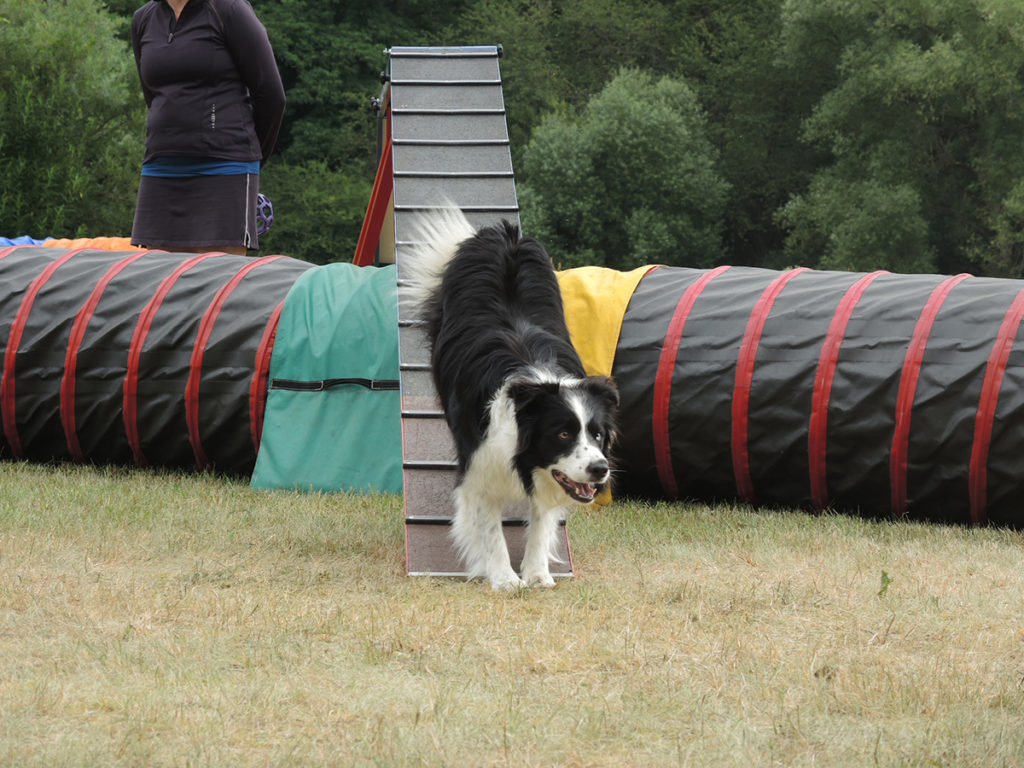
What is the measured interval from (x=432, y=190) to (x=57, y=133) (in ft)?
49.7

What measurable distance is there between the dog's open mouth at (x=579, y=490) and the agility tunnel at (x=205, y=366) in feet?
6.70

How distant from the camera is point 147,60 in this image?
7.14 metres

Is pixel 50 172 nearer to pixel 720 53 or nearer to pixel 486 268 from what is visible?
pixel 486 268

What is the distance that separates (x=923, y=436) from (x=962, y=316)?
2.05 ft

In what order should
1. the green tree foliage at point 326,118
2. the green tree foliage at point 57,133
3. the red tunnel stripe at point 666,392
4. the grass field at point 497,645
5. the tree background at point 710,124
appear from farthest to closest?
1. the green tree foliage at point 326,118
2. the tree background at point 710,124
3. the green tree foliage at point 57,133
4. the red tunnel stripe at point 666,392
5. the grass field at point 497,645

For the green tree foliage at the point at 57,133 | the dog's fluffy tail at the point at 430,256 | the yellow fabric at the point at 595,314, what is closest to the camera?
the dog's fluffy tail at the point at 430,256

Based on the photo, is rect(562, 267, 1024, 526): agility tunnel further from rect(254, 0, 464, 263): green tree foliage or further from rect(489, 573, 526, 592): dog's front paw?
rect(254, 0, 464, 263): green tree foliage

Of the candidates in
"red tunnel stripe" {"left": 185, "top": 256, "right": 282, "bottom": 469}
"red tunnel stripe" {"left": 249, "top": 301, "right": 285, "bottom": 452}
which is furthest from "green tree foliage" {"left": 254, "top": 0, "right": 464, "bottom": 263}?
"red tunnel stripe" {"left": 249, "top": 301, "right": 285, "bottom": 452}

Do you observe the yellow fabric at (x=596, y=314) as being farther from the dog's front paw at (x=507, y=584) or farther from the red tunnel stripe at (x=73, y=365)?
the red tunnel stripe at (x=73, y=365)

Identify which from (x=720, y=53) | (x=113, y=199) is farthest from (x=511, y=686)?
(x=720, y=53)

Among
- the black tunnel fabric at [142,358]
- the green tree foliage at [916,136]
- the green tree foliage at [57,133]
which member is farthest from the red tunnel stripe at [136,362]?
the green tree foliage at [916,136]

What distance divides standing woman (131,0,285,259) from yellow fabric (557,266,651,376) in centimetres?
202

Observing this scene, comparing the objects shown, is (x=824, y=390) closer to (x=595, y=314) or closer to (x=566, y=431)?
(x=595, y=314)

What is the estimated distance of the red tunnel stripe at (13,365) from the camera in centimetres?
707
